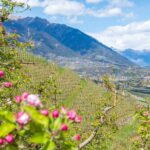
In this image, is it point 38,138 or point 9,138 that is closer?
point 38,138

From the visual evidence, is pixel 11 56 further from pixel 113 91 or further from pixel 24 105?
pixel 24 105

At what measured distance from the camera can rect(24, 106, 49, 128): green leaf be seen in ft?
18.1

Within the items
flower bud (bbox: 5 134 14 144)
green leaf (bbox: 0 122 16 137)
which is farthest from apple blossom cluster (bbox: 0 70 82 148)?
green leaf (bbox: 0 122 16 137)

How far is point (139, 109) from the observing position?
20453 mm

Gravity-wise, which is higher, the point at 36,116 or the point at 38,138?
the point at 36,116

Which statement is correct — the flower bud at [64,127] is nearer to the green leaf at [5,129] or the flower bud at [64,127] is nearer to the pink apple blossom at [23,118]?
the pink apple blossom at [23,118]

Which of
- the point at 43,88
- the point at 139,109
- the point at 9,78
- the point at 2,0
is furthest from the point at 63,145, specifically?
the point at 43,88

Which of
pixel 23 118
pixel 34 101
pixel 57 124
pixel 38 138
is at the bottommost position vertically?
pixel 38 138

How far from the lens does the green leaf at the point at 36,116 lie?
5512mm

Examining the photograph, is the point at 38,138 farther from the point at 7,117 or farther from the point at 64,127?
the point at 7,117

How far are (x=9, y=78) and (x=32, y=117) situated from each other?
55.8 feet

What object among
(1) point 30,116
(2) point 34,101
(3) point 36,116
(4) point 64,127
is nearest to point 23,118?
(1) point 30,116

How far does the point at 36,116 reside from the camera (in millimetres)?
5516

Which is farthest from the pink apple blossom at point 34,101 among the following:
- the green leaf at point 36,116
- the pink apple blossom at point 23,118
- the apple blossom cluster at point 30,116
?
the green leaf at point 36,116
